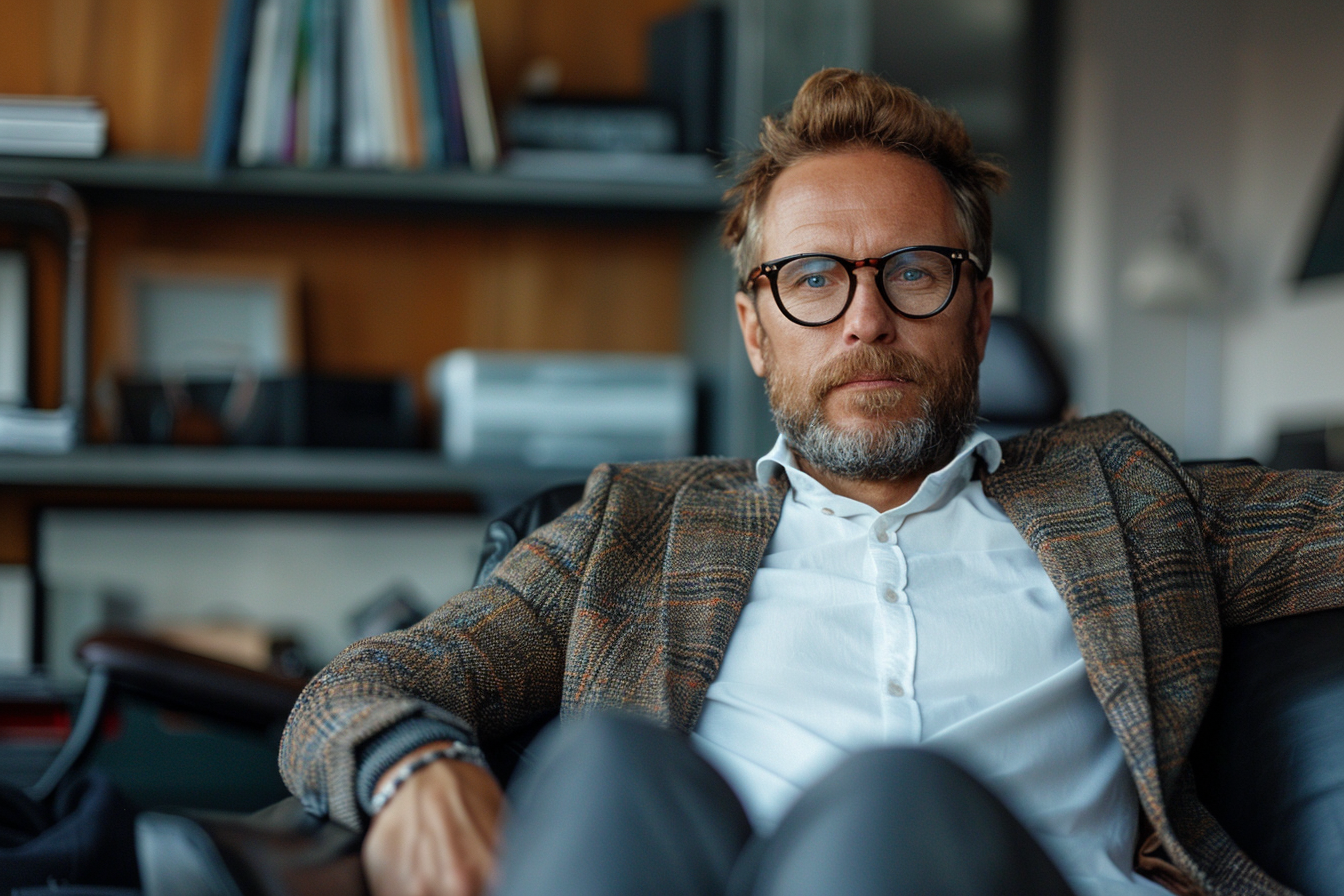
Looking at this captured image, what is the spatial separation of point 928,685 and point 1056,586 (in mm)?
170

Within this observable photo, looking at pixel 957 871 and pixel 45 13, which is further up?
pixel 45 13

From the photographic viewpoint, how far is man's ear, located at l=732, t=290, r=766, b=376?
142 centimetres

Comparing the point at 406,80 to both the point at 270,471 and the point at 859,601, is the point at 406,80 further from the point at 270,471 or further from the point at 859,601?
the point at 859,601

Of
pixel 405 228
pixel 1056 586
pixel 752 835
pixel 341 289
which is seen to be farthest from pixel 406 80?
pixel 752 835

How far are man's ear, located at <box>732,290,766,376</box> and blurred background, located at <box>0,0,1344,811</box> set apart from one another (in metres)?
0.71

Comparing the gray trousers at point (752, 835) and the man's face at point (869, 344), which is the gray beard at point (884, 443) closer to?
the man's face at point (869, 344)

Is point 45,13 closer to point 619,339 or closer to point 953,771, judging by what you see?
point 619,339

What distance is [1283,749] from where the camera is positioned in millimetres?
1147

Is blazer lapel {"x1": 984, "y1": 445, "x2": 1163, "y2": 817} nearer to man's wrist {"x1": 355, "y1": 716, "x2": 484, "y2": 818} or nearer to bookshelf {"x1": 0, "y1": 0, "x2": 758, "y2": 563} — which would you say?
man's wrist {"x1": 355, "y1": 716, "x2": 484, "y2": 818}

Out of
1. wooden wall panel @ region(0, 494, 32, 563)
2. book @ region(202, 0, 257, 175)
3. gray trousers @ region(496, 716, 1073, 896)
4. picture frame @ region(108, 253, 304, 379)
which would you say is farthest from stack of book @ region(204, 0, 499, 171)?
gray trousers @ region(496, 716, 1073, 896)

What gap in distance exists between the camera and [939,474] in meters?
1.30

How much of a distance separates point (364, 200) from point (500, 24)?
48 centimetres

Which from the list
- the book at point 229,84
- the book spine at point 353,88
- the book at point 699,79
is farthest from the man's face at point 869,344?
the book at point 229,84

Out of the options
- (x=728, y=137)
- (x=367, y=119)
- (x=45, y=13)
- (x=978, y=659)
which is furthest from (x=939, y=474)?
(x=45, y=13)
